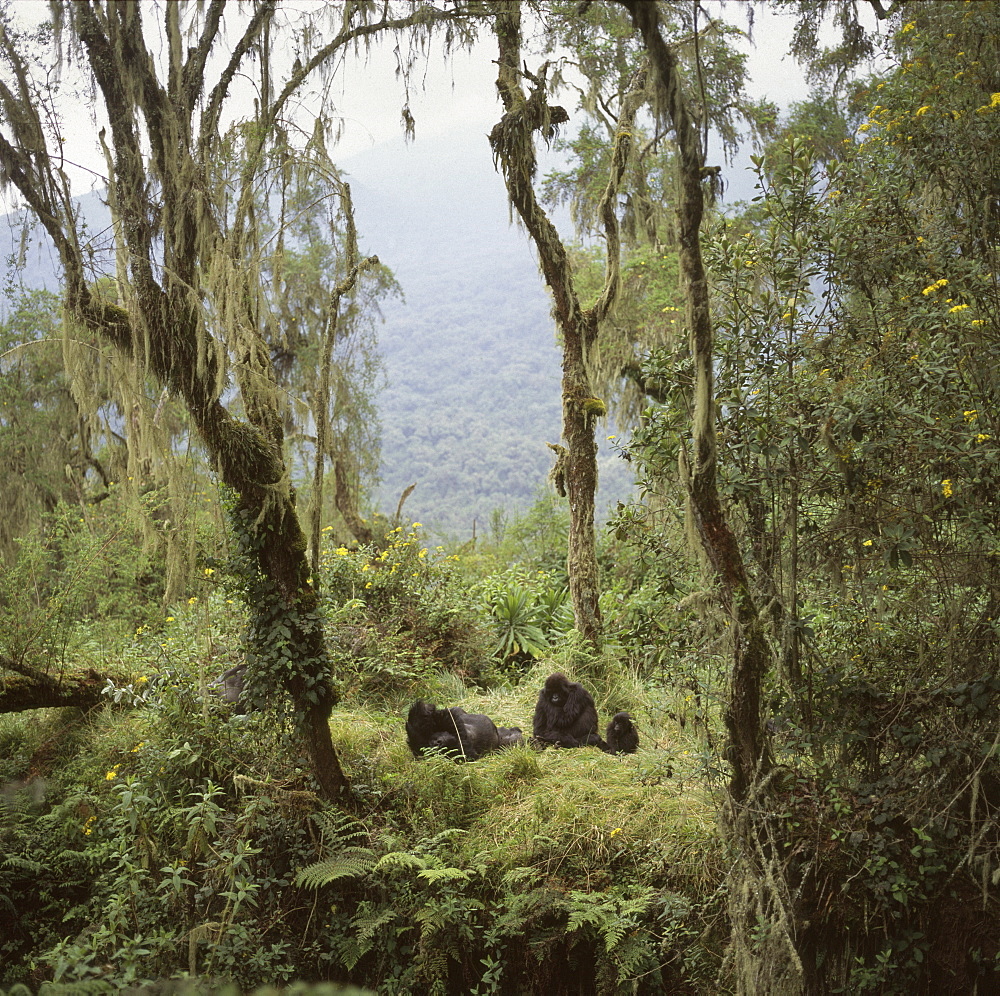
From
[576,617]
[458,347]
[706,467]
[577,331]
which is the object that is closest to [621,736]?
[576,617]

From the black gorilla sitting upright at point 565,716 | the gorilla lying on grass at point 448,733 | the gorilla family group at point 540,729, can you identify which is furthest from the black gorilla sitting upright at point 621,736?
the gorilla lying on grass at point 448,733

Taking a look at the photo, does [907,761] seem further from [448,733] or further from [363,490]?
[363,490]

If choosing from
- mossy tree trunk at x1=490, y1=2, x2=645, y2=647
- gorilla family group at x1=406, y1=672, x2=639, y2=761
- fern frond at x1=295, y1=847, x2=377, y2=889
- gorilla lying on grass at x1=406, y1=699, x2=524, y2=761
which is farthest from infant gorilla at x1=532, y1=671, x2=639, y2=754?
fern frond at x1=295, y1=847, x2=377, y2=889

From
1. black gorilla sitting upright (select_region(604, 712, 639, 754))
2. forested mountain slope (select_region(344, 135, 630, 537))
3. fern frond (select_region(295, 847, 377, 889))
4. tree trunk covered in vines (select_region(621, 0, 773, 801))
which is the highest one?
forested mountain slope (select_region(344, 135, 630, 537))

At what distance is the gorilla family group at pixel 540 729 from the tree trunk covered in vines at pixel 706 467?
210 centimetres

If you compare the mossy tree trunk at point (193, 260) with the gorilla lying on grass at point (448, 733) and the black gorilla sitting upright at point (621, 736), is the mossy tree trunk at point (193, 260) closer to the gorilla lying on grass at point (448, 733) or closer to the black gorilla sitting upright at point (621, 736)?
the gorilla lying on grass at point (448, 733)

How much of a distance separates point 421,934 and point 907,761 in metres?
2.65

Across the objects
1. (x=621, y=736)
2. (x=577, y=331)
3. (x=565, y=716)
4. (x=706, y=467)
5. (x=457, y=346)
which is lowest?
(x=621, y=736)

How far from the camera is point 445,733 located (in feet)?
18.2

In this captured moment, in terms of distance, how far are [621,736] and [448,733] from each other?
124cm

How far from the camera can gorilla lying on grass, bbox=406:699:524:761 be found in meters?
5.47

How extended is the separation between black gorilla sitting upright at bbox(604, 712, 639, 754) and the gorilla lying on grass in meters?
0.84

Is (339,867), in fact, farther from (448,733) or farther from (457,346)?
(457,346)

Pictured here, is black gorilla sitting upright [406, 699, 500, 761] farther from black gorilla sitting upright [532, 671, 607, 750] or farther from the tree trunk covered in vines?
the tree trunk covered in vines
